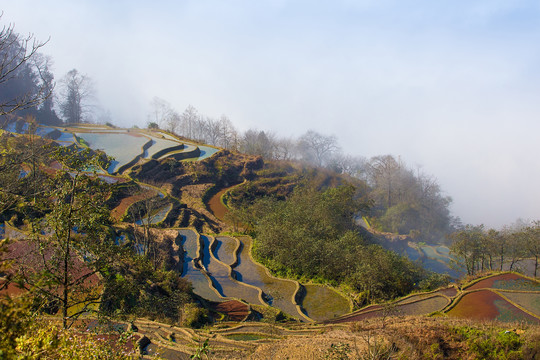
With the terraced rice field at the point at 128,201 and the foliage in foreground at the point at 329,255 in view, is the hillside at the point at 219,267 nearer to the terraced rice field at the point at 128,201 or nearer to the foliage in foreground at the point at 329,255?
the foliage in foreground at the point at 329,255

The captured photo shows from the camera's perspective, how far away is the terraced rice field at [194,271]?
1706 centimetres

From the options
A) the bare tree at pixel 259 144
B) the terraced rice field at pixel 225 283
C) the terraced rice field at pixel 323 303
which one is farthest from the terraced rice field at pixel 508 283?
the bare tree at pixel 259 144

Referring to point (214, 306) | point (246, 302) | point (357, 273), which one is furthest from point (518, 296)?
point (214, 306)

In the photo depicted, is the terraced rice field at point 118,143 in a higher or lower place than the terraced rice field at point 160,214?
higher

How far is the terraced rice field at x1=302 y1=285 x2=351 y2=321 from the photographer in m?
16.0

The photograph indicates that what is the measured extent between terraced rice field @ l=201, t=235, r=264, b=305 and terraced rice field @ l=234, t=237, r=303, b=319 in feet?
2.30

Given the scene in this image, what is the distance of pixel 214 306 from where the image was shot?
51.0 feet

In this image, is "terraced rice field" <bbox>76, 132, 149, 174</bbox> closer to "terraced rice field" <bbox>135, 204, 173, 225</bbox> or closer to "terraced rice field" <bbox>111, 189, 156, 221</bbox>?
"terraced rice field" <bbox>111, 189, 156, 221</bbox>

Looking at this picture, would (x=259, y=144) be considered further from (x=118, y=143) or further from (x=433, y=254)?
(x=433, y=254)

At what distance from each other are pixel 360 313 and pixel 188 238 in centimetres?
1396

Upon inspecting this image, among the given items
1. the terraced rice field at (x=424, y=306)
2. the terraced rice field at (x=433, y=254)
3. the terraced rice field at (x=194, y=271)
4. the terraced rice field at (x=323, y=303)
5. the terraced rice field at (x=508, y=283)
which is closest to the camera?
the terraced rice field at (x=424, y=306)

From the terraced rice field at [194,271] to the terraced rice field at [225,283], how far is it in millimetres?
551

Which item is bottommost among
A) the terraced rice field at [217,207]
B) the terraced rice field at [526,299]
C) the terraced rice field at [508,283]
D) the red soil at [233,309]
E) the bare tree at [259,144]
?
the red soil at [233,309]

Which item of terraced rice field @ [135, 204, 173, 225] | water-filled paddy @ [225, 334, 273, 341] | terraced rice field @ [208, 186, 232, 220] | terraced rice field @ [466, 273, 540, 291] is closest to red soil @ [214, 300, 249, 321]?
water-filled paddy @ [225, 334, 273, 341]
